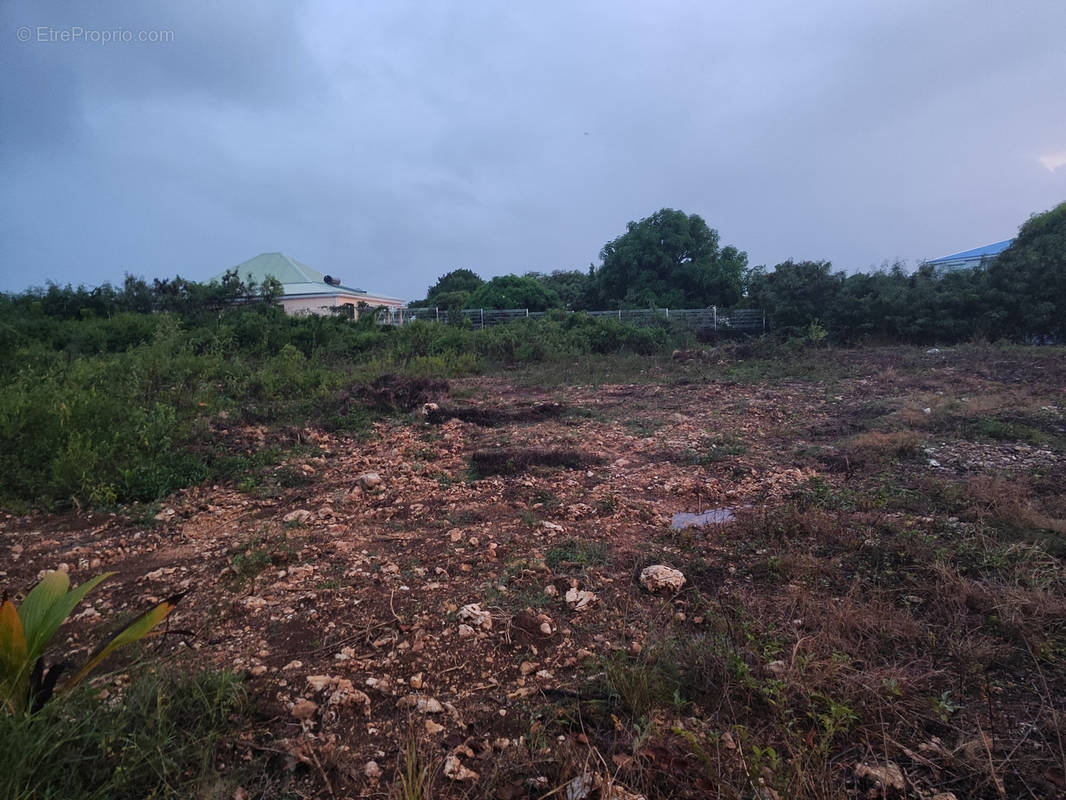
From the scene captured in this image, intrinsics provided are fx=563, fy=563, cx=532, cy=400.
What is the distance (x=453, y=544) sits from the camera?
126 inches

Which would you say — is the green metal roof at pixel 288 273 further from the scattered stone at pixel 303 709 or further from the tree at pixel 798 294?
the scattered stone at pixel 303 709

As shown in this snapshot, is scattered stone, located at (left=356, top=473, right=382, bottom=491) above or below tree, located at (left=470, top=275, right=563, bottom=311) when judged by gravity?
below

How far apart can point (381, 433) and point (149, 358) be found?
2.87m

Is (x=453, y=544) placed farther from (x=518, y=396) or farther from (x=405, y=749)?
(x=518, y=396)

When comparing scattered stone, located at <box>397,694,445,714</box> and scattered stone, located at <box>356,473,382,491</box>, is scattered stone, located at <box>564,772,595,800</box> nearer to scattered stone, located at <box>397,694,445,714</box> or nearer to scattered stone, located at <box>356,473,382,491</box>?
scattered stone, located at <box>397,694,445,714</box>

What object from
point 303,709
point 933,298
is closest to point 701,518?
point 303,709

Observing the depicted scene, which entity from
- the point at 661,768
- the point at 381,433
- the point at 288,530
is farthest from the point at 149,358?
the point at 661,768

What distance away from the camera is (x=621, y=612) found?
8.11ft

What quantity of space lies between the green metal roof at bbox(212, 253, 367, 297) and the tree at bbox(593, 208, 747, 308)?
13.5 metres

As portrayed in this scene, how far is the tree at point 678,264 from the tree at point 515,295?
277 centimetres

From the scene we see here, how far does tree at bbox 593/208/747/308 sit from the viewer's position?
21453 millimetres

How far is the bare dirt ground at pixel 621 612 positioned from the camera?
1.62 meters

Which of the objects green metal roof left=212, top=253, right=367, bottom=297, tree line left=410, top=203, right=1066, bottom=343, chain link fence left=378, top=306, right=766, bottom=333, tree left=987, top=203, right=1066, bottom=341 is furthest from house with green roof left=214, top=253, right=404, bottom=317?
tree left=987, top=203, right=1066, bottom=341

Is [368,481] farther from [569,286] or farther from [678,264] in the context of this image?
[569,286]
